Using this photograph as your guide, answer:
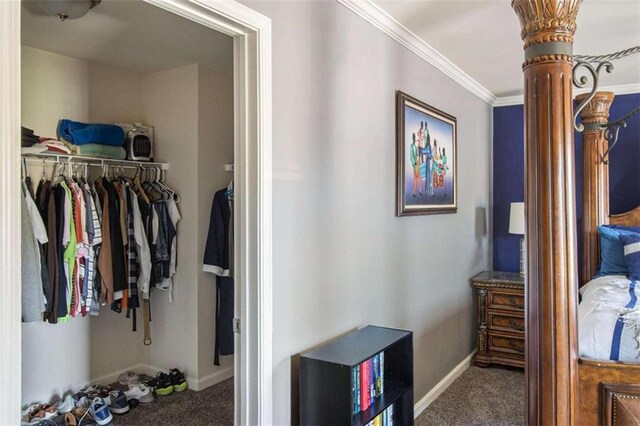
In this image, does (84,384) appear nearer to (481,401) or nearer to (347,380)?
(347,380)

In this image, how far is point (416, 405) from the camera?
2.90m

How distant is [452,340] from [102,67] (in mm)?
3471

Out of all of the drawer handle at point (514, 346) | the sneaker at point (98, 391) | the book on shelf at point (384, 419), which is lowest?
the sneaker at point (98, 391)

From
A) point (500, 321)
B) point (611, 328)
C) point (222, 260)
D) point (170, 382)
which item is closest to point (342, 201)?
point (611, 328)

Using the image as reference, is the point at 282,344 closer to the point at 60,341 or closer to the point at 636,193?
the point at 60,341

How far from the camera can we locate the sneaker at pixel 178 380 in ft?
10.9

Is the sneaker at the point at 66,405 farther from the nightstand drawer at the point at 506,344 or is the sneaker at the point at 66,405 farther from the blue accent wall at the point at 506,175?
the blue accent wall at the point at 506,175

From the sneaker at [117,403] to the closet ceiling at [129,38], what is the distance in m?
2.33

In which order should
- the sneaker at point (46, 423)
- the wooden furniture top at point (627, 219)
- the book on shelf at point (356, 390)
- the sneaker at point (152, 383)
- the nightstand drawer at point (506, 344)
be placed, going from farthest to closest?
the nightstand drawer at point (506, 344), the wooden furniture top at point (627, 219), the sneaker at point (152, 383), the sneaker at point (46, 423), the book on shelf at point (356, 390)

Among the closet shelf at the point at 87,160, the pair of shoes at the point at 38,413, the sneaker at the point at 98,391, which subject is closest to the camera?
the pair of shoes at the point at 38,413

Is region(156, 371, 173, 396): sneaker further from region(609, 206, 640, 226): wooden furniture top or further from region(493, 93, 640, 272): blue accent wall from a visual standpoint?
region(609, 206, 640, 226): wooden furniture top

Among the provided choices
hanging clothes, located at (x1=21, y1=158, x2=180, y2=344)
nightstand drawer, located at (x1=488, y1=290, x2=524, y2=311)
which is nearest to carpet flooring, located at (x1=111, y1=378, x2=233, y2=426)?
hanging clothes, located at (x1=21, y1=158, x2=180, y2=344)

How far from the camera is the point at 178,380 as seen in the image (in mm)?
3346

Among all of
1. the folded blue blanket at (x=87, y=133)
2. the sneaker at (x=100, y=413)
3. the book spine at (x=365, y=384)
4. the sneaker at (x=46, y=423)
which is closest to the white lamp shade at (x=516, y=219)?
the book spine at (x=365, y=384)
